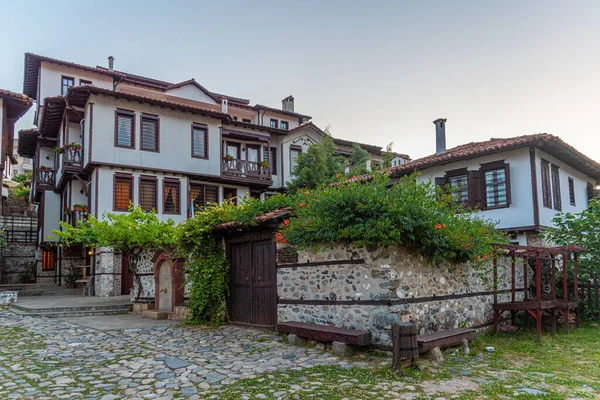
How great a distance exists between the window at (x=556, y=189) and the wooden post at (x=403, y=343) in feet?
40.5

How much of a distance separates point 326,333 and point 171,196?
48.8ft

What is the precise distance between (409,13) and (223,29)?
483 cm

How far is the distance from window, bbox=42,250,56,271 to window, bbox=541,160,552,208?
23.7 m

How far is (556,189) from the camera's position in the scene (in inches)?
666

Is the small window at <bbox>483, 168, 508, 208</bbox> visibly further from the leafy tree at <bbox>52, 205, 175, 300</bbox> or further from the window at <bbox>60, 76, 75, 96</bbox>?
the window at <bbox>60, 76, 75, 96</bbox>

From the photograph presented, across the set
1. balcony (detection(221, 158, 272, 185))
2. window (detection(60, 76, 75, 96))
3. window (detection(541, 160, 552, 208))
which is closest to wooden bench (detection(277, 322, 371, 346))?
window (detection(541, 160, 552, 208))

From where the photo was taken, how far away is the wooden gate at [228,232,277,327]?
32.7 ft

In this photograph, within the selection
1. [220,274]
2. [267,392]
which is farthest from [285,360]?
[220,274]

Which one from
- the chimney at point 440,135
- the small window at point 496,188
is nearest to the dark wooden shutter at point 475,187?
the small window at point 496,188

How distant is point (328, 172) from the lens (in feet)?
77.5

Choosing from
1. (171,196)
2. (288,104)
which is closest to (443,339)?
(171,196)

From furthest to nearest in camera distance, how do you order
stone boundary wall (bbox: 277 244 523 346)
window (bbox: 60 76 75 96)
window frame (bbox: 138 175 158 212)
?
window (bbox: 60 76 75 96) → window frame (bbox: 138 175 158 212) → stone boundary wall (bbox: 277 244 523 346)

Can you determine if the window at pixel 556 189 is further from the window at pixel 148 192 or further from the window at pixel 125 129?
the window at pixel 125 129

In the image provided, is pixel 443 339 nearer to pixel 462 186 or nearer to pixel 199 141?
pixel 462 186
